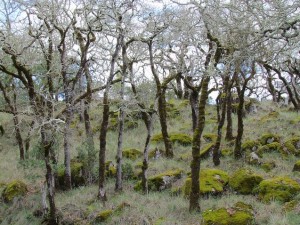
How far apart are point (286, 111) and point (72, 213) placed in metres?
17.1

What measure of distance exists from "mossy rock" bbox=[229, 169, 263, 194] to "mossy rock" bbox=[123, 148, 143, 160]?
7357 mm

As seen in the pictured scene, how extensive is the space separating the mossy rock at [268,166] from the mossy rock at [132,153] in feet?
22.6

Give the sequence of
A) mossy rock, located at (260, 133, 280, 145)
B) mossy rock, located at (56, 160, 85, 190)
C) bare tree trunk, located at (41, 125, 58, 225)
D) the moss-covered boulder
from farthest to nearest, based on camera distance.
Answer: mossy rock, located at (260, 133, 280, 145)
mossy rock, located at (56, 160, 85, 190)
bare tree trunk, located at (41, 125, 58, 225)
the moss-covered boulder

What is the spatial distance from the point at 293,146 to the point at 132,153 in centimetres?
793

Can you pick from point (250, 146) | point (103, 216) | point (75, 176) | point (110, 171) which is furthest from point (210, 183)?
point (75, 176)

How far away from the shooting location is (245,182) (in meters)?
13.7

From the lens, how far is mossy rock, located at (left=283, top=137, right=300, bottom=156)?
676 inches

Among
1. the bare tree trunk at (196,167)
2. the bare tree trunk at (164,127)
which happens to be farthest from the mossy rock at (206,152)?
the bare tree trunk at (196,167)

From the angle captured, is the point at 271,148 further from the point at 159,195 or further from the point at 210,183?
the point at 159,195

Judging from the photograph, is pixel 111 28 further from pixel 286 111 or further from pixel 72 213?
pixel 286 111

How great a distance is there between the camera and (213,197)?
13.4 m

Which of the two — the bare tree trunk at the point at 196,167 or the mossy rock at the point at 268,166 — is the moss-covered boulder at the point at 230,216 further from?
the mossy rock at the point at 268,166

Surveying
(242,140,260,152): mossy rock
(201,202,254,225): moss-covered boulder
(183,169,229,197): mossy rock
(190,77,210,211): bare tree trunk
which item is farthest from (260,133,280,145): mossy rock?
(201,202,254,225): moss-covered boulder

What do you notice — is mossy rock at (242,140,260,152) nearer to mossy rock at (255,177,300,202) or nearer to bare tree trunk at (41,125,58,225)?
mossy rock at (255,177,300,202)
